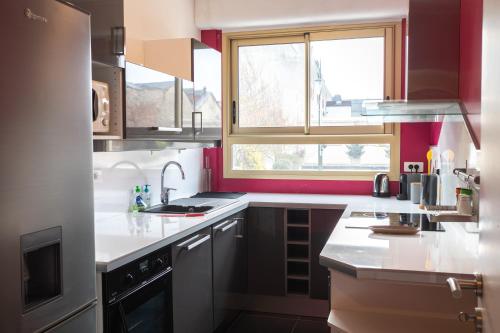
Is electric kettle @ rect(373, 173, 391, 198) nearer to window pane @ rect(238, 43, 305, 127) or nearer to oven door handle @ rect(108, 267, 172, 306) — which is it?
window pane @ rect(238, 43, 305, 127)

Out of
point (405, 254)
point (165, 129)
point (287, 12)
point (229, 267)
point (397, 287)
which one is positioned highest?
point (287, 12)

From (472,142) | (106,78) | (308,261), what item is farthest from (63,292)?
(308,261)

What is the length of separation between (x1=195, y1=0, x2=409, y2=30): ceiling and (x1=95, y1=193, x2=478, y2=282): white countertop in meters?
1.55

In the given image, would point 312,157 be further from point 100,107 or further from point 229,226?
point 100,107

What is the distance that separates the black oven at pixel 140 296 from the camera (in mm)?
1848

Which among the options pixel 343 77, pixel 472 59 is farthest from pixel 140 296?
pixel 343 77

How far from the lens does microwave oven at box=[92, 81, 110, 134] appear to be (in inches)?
80.7

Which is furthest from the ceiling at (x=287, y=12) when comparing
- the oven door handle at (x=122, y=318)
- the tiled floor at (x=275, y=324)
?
the oven door handle at (x=122, y=318)

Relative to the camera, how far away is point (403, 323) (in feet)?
6.15

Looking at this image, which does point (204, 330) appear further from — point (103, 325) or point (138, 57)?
point (138, 57)

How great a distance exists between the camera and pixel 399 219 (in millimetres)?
2744

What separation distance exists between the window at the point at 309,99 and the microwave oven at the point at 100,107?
215 cm

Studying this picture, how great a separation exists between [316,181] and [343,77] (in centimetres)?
88

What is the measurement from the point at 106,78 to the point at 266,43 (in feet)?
7.09
